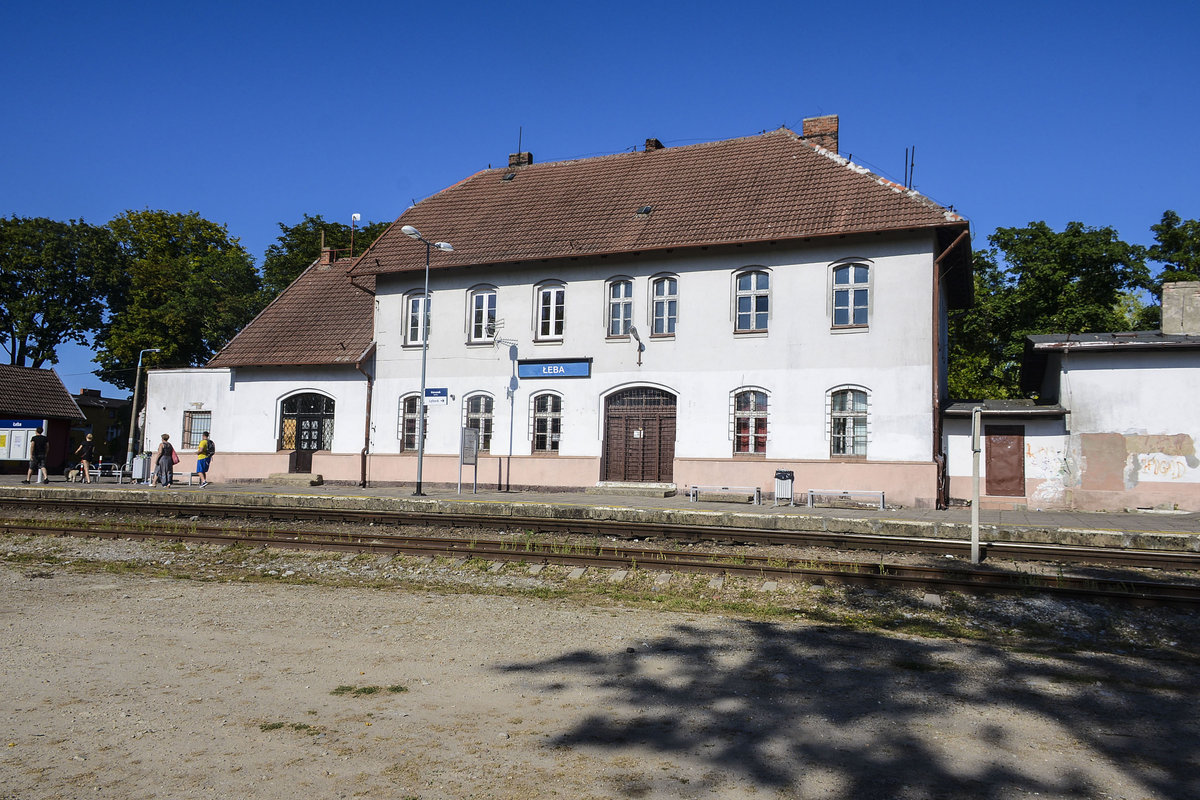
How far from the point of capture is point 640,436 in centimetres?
2319

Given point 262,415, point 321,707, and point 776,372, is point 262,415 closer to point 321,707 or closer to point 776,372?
point 776,372

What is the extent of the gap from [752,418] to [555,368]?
5.80m

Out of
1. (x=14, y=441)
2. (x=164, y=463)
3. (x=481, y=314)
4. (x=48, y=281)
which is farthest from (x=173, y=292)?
(x=481, y=314)

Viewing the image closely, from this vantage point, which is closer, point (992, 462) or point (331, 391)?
point (992, 462)

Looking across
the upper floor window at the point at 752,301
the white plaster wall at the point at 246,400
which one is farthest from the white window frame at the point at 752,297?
the white plaster wall at the point at 246,400

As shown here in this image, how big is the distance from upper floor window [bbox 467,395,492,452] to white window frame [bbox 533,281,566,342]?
249 cm

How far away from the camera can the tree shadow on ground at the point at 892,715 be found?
4.50 m

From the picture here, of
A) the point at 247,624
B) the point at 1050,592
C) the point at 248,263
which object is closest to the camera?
the point at 247,624

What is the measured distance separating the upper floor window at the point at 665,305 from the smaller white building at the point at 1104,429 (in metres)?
7.54

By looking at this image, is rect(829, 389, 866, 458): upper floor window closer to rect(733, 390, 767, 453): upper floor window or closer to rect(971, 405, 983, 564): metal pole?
rect(733, 390, 767, 453): upper floor window

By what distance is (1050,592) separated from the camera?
9.80 meters

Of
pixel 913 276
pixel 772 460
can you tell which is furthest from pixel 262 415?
pixel 913 276

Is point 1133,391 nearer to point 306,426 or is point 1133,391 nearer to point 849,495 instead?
point 849,495

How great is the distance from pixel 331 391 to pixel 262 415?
2943mm
